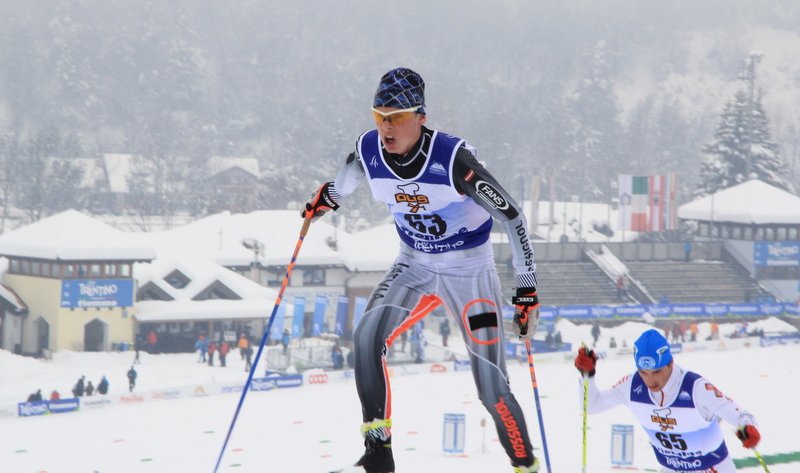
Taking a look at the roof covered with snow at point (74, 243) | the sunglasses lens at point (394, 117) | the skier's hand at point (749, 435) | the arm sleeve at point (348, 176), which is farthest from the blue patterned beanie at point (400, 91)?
the roof covered with snow at point (74, 243)

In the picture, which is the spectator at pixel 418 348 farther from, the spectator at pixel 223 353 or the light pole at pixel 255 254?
the light pole at pixel 255 254

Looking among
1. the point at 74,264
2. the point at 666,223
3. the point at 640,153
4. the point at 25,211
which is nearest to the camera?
the point at 74,264

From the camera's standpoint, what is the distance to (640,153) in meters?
131

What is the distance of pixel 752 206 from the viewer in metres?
57.9

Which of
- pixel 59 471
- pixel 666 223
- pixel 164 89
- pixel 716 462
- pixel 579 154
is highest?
pixel 164 89

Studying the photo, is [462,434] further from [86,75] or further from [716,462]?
[86,75]

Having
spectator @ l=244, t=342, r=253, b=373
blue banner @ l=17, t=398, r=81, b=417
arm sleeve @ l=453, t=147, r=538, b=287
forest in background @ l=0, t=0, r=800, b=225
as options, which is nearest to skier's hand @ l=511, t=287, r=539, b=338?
arm sleeve @ l=453, t=147, r=538, b=287

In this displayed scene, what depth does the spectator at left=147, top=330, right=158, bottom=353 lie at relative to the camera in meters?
40.5

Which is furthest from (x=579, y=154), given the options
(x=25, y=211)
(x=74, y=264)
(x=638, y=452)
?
(x=638, y=452)

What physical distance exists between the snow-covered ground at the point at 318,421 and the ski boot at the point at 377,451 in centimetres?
991

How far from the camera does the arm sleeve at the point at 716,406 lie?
711 cm

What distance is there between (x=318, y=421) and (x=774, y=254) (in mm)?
38421

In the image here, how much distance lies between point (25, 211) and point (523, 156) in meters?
60.1

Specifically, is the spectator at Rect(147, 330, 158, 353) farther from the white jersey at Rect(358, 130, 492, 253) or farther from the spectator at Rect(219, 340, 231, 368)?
the white jersey at Rect(358, 130, 492, 253)
